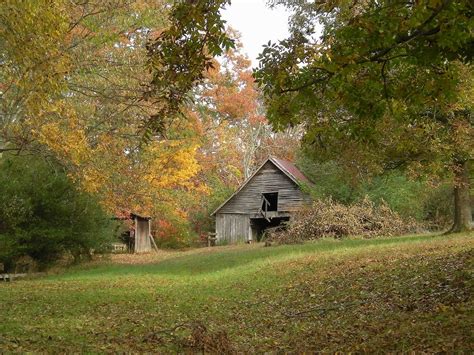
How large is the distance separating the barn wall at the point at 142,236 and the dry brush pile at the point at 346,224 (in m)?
13.4

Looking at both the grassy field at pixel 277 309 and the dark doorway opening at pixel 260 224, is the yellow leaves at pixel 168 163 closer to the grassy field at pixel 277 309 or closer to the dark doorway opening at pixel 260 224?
the grassy field at pixel 277 309

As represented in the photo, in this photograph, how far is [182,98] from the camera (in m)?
6.61

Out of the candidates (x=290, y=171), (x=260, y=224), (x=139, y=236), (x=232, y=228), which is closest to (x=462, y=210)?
(x=290, y=171)

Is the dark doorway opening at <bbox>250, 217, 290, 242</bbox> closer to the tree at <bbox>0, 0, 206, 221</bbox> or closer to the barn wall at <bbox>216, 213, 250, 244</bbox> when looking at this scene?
the barn wall at <bbox>216, 213, 250, 244</bbox>

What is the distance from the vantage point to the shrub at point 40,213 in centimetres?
2328

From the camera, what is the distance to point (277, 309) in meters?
11.3

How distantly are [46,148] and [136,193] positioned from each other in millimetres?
8977

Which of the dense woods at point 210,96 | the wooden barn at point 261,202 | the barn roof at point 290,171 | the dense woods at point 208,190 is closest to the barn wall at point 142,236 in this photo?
the dense woods at point 208,190

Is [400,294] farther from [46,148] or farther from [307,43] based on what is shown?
[46,148]

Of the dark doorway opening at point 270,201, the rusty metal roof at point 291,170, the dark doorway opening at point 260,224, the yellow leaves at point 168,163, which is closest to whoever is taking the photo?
the yellow leaves at point 168,163

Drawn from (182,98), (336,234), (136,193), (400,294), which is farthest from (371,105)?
(336,234)

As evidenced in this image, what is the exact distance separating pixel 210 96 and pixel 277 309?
2749cm

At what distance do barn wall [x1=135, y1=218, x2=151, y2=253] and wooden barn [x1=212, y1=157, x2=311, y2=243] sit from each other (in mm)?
6288

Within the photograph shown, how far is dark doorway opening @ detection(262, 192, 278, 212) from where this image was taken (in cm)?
4247
